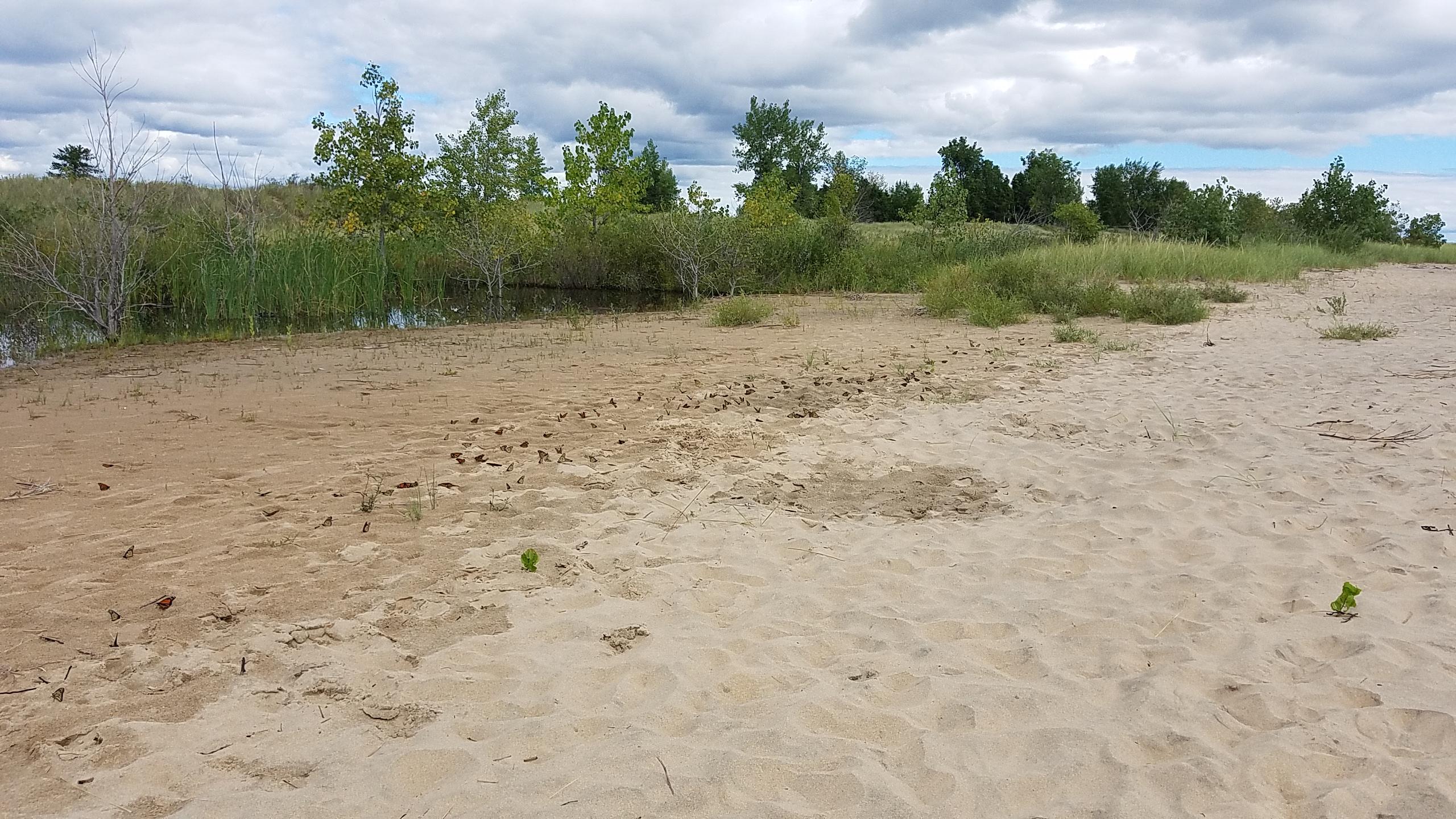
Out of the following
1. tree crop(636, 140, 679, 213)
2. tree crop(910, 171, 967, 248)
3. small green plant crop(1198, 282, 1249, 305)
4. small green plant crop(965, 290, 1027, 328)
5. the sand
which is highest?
tree crop(636, 140, 679, 213)

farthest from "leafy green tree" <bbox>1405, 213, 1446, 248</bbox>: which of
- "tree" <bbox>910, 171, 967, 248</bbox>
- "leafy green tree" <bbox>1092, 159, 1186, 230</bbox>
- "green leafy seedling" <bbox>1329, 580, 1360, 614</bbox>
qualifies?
"green leafy seedling" <bbox>1329, 580, 1360, 614</bbox>

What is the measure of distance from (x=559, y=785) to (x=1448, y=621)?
Answer: 3.20 meters

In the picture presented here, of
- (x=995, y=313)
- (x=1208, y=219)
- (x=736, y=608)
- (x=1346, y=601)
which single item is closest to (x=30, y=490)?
(x=736, y=608)

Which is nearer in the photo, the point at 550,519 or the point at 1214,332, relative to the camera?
the point at 550,519

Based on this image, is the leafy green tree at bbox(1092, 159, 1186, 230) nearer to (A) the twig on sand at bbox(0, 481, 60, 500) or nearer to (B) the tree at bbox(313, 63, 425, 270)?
(B) the tree at bbox(313, 63, 425, 270)

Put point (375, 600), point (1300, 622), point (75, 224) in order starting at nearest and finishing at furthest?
point (1300, 622) → point (375, 600) → point (75, 224)

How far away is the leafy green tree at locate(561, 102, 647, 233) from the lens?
2188cm

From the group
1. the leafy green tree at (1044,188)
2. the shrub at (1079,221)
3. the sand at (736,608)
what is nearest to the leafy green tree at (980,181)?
the leafy green tree at (1044,188)

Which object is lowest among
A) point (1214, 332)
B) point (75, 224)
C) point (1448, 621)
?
point (1448, 621)

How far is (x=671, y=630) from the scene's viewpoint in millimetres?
3420

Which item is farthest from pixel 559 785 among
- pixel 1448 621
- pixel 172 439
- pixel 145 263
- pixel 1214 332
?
pixel 145 263

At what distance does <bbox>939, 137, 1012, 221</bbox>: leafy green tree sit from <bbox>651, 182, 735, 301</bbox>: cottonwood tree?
30210 mm

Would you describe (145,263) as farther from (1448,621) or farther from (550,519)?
(1448,621)

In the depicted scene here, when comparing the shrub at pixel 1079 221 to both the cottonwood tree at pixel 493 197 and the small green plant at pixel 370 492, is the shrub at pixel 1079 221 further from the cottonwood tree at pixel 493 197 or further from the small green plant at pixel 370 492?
the small green plant at pixel 370 492
